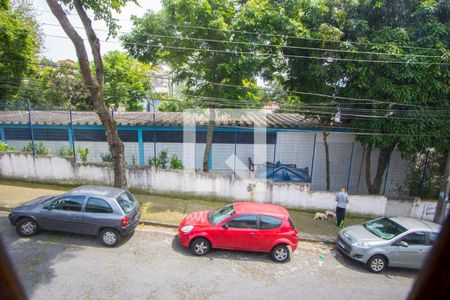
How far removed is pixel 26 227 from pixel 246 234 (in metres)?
6.19

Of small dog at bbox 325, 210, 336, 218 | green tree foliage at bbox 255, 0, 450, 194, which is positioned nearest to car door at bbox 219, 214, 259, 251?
small dog at bbox 325, 210, 336, 218

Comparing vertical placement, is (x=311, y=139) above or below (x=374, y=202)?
above

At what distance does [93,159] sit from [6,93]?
28.5 ft

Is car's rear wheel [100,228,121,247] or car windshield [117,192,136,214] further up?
car windshield [117,192,136,214]

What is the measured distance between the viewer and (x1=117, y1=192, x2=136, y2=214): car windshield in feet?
25.1

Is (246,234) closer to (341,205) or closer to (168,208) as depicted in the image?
(168,208)

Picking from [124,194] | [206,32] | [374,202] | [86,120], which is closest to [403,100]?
[374,202]

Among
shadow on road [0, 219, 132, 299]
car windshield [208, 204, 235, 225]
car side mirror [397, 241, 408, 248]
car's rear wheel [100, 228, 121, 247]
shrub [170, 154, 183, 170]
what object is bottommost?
shadow on road [0, 219, 132, 299]

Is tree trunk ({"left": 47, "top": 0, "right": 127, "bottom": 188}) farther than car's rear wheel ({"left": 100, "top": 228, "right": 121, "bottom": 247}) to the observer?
Yes

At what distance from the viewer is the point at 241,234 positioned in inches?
293

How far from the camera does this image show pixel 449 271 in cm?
65

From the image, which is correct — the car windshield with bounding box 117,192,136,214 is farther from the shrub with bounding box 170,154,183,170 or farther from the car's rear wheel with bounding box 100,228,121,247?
the shrub with bounding box 170,154,183,170

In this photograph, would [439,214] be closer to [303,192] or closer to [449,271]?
[303,192]

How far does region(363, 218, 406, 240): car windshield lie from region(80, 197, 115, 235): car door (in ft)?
25.0
